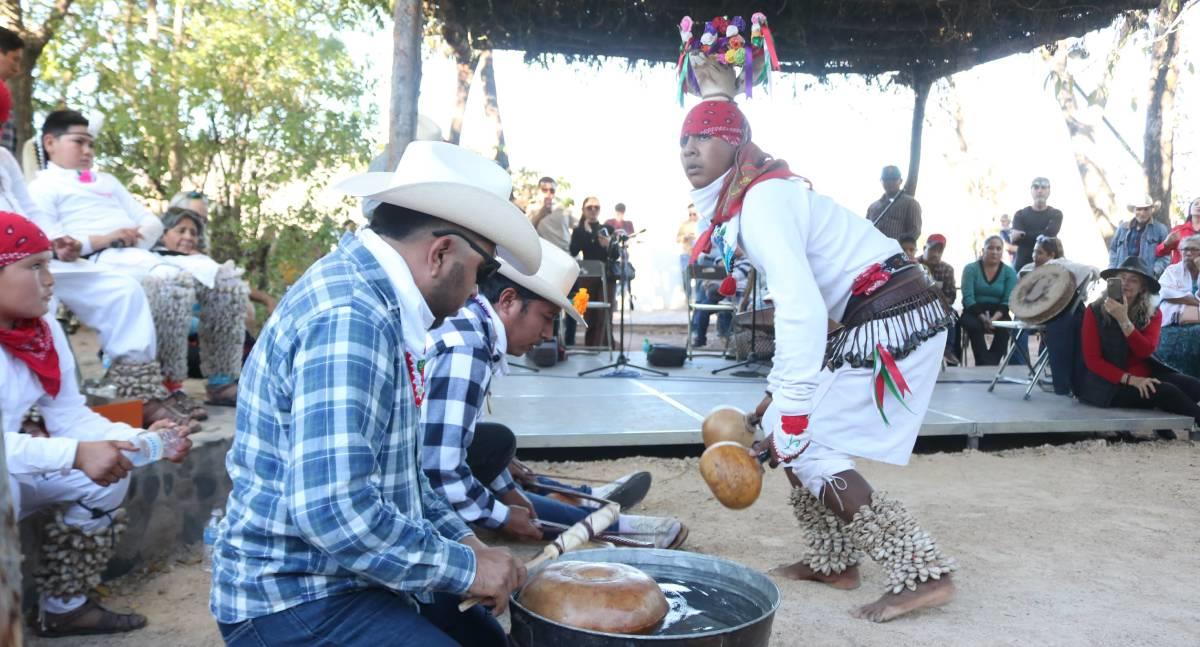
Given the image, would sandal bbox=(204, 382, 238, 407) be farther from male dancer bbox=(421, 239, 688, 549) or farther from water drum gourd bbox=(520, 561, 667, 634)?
water drum gourd bbox=(520, 561, 667, 634)

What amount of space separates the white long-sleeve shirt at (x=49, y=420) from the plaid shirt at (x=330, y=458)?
1127 millimetres

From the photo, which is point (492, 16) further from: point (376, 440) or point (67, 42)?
point (376, 440)

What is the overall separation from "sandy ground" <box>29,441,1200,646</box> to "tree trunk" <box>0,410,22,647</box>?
7.15 feet

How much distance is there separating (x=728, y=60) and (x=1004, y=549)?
Result: 2.66 meters

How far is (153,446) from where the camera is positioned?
2857mm

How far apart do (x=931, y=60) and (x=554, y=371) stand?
5.65 m

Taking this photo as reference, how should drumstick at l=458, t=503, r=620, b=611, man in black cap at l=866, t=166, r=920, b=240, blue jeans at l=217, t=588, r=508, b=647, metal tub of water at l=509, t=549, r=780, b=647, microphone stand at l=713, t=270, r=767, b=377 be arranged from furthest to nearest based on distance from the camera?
1. man in black cap at l=866, t=166, r=920, b=240
2. microphone stand at l=713, t=270, r=767, b=377
3. drumstick at l=458, t=503, r=620, b=611
4. metal tub of water at l=509, t=549, r=780, b=647
5. blue jeans at l=217, t=588, r=508, b=647

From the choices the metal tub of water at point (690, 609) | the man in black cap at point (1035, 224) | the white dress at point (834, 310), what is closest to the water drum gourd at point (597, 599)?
the metal tub of water at point (690, 609)

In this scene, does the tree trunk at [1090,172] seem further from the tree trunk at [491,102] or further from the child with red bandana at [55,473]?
the child with red bandana at [55,473]

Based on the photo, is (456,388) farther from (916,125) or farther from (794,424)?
(916,125)

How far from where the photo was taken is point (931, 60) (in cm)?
1034

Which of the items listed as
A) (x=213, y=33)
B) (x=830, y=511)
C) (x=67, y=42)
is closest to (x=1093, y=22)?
(x=830, y=511)

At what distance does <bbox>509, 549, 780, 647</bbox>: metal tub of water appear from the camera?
6.45 feet

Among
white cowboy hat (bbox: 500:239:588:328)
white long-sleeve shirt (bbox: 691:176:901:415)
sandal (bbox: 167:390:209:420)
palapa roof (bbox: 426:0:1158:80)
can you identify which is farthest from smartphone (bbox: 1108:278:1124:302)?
sandal (bbox: 167:390:209:420)
